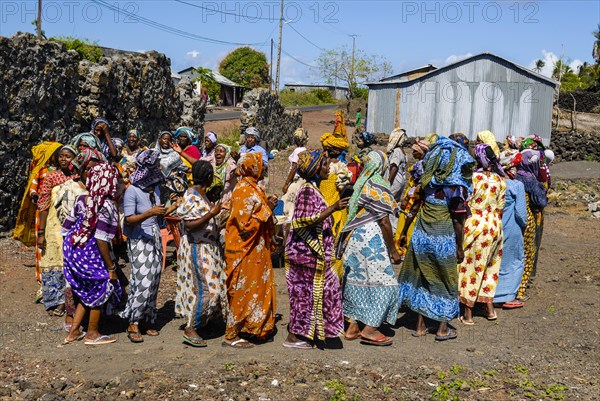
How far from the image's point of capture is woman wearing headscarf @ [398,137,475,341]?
18.8 feet

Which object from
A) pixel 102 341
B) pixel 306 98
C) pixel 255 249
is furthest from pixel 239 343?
pixel 306 98

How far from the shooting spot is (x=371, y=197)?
5.46 meters

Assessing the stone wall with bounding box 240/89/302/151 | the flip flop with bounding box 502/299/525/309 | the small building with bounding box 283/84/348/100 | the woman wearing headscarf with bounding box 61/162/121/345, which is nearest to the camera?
the woman wearing headscarf with bounding box 61/162/121/345

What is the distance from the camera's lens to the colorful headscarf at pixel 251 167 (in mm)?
5348

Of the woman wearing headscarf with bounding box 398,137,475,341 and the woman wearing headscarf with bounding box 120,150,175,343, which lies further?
the woman wearing headscarf with bounding box 398,137,475,341

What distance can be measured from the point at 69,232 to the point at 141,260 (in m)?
0.65

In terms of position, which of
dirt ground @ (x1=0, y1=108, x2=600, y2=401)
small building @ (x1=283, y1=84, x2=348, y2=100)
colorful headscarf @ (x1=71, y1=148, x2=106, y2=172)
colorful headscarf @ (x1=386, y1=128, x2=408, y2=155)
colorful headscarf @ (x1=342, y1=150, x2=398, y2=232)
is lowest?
dirt ground @ (x1=0, y1=108, x2=600, y2=401)

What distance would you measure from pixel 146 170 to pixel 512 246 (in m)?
4.13

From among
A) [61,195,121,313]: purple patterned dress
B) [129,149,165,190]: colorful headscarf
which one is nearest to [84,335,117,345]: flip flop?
[61,195,121,313]: purple patterned dress

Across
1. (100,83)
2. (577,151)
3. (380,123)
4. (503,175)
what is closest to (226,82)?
(380,123)

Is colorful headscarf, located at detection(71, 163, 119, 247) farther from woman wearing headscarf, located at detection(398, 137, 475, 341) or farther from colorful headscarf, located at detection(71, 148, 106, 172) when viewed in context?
woman wearing headscarf, located at detection(398, 137, 475, 341)

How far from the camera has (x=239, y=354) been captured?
208 inches

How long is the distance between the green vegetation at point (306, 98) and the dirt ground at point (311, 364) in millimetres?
51437

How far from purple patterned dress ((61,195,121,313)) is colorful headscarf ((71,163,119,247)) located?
39 millimetres
